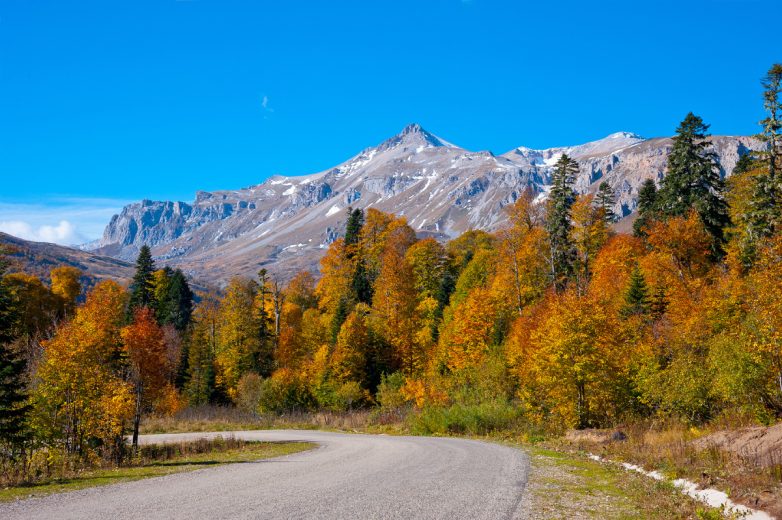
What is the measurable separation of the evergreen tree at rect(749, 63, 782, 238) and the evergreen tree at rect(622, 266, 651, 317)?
11.3m

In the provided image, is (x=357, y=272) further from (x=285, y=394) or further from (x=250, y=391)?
(x=250, y=391)

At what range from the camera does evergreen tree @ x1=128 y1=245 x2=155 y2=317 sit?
259 feet

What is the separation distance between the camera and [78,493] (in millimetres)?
15125

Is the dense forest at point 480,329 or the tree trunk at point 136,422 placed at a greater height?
the dense forest at point 480,329

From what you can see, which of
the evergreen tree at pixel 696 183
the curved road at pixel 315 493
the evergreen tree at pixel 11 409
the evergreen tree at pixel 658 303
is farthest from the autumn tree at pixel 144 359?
the evergreen tree at pixel 696 183

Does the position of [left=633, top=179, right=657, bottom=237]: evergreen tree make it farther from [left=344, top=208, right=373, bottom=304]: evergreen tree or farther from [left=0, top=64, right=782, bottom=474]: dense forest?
[left=344, top=208, right=373, bottom=304]: evergreen tree

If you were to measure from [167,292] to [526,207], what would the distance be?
58020 mm

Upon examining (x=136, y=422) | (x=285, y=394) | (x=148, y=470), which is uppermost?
(x=148, y=470)

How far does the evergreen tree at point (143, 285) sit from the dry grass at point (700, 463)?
67.4 meters

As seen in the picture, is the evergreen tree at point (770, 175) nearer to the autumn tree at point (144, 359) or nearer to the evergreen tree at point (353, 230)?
the autumn tree at point (144, 359)

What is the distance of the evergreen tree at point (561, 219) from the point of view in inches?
2131

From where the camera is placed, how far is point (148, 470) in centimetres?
2102

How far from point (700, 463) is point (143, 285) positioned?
258ft

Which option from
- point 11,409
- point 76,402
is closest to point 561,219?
point 76,402
